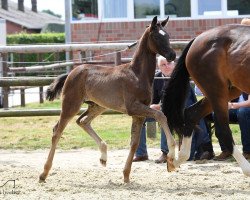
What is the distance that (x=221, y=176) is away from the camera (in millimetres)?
7840

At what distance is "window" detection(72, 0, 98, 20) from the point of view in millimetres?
20094

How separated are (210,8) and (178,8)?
0.92 metres

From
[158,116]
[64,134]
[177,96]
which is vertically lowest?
[64,134]

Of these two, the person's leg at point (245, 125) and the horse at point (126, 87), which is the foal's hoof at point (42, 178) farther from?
the person's leg at point (245, 125)

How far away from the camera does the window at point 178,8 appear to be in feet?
64.7

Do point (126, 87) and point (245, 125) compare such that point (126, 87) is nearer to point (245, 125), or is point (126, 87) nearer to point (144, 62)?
point (144, 62)

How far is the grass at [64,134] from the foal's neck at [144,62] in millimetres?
3086

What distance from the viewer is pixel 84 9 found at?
20141 mm

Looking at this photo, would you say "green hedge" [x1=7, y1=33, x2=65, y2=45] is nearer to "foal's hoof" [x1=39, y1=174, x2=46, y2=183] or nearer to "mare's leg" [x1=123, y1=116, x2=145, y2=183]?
"foal's hoof" [x1=39, y1=174, x2=46, y2=183]

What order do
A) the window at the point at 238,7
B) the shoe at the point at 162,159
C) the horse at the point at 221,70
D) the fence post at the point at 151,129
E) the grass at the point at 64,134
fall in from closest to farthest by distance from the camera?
the horse at the point at 221,70 < the shoe at the point at 162,159 < the grass at the point at 64,134 < the fence post at the point at 151,129 < the window at the point at 238,7

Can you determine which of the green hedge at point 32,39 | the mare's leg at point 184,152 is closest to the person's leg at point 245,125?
the mare's leg at point 184,152

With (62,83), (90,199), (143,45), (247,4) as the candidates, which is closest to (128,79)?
(143,45)

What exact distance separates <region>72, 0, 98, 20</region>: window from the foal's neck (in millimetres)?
12736

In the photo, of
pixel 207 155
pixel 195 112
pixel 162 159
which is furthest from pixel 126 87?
pixel 207 155
